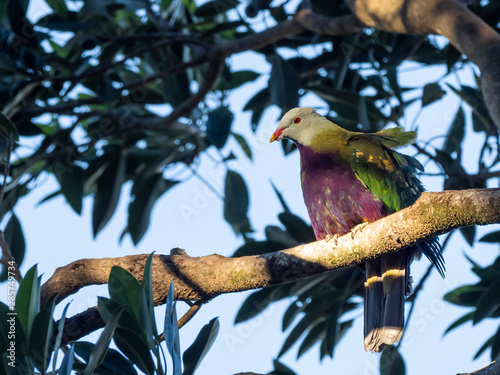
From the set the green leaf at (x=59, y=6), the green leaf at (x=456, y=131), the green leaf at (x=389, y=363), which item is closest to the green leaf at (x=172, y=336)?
the green leaf at (x=389, y=363)

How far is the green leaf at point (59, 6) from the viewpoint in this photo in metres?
3.50

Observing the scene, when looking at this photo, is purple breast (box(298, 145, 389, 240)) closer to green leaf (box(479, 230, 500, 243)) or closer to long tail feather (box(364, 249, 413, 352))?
long tail feather (box(364, 249, 413, 352))

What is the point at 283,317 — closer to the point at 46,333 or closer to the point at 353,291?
the point at 353,291

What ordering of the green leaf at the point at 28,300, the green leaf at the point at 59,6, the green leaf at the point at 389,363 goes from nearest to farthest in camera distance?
the green leaf at the point at 28,300 < the green leaf at the point at 389,363 < the green leaf at the point at 59,6

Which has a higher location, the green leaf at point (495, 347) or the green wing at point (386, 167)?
the green wing at point (386, 167)

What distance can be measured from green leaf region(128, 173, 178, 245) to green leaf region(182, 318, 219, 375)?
73.2 inches

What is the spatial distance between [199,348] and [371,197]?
1.05m

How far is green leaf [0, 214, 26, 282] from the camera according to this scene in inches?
135

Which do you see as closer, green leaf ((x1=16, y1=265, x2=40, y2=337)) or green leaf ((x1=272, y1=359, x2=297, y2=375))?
green leaf ((x1=16, y1=265, x2=40, y2=337))

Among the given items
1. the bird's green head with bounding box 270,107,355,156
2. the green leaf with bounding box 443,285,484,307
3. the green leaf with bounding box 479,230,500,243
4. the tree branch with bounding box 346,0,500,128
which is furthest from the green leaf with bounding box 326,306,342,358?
the tree branch with bounding box 346,0,500,128

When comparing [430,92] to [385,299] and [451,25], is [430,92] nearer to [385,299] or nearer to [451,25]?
[451,25]

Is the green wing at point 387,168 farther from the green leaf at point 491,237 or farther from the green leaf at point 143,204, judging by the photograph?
the green leaf at point 143,204

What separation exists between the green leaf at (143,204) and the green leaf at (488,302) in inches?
74.8

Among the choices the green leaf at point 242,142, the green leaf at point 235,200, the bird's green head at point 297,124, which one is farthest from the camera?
the green leaf at point 242,142
